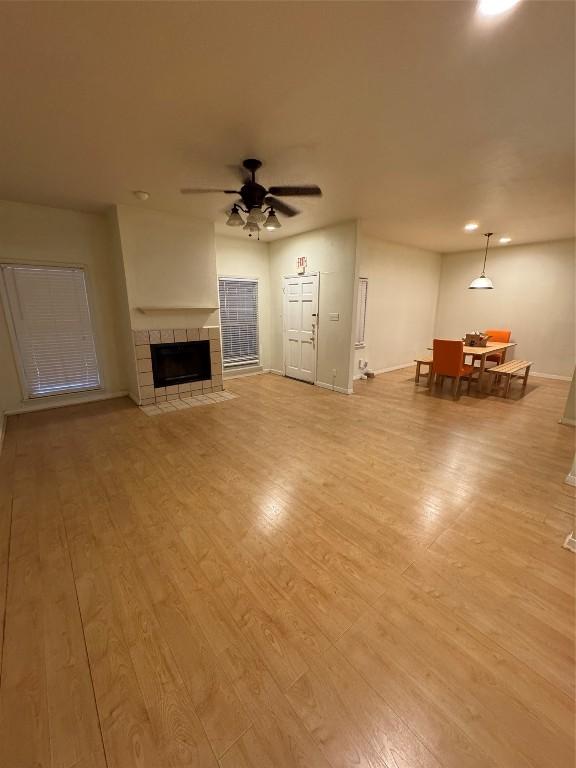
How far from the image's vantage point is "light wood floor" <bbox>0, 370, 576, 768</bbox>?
1.05 metres

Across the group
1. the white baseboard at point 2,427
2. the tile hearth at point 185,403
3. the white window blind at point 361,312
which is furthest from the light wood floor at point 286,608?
the white window blind at point 361,312

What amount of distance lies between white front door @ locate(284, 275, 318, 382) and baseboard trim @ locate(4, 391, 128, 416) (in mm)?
3136

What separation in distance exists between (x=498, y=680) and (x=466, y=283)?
7800 mm

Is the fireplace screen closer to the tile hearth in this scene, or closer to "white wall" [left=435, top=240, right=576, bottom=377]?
the tile hearth

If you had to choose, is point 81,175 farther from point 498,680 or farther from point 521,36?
point 498,680

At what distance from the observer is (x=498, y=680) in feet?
3.96

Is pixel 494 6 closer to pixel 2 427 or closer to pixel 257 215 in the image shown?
pixel 257 215

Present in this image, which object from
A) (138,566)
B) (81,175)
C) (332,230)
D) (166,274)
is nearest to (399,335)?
(332,230)

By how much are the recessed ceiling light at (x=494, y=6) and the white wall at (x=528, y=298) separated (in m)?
6.38

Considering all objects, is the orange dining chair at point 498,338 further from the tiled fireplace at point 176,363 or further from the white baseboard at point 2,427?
the white baseboard at point 2,427

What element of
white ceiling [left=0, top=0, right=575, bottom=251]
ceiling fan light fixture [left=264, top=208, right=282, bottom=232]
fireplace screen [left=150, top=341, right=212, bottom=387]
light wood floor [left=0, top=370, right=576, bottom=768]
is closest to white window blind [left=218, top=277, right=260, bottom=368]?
fireplace screen [left=150, top=341, right=212, bottom=387]

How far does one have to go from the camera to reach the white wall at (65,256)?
388 centimetres

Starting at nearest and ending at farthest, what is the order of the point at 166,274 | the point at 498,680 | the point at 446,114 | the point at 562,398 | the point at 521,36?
the point at 498,680
the point at 521,36
the point at 446,114
the point at 166,274
the point at 562,398

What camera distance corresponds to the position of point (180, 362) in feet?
15.9
